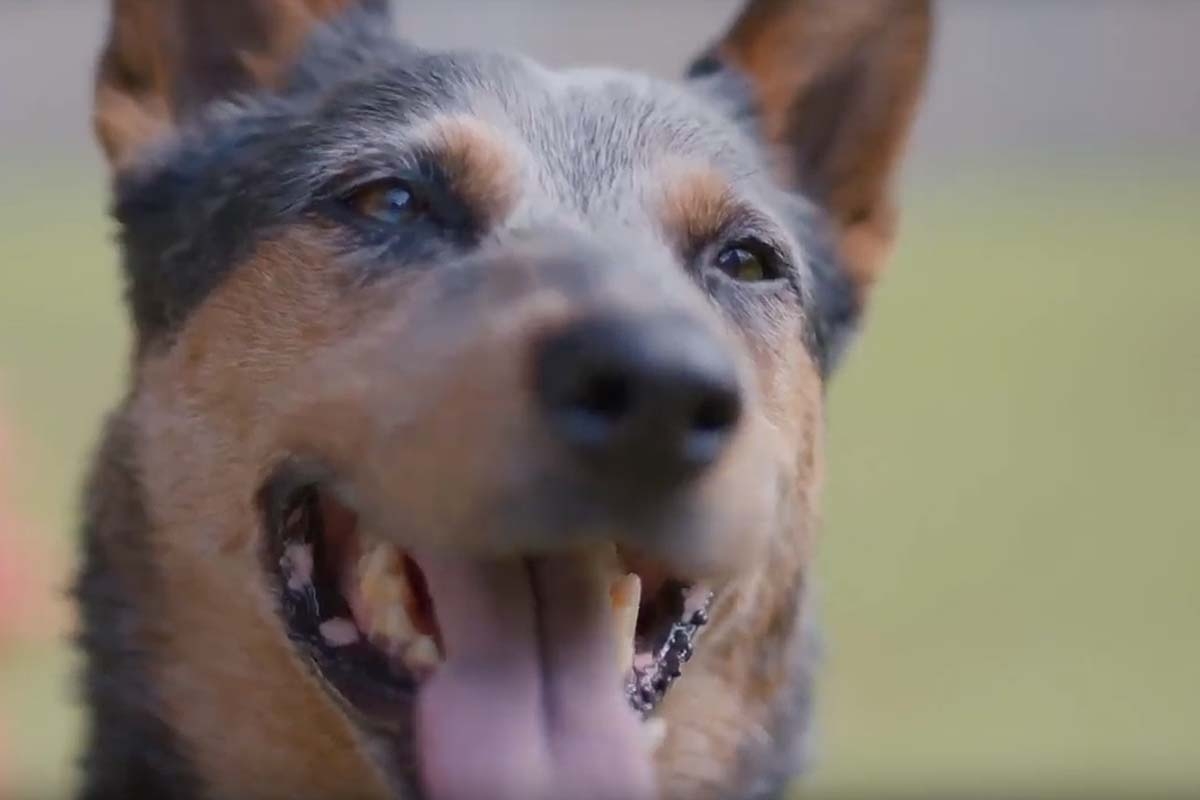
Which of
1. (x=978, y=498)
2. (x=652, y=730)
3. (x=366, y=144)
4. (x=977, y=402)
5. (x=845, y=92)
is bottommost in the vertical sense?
(x=652, y=730)

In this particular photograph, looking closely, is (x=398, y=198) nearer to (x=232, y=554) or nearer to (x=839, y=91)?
(x=232, y=554)

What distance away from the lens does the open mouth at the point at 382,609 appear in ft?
6.14

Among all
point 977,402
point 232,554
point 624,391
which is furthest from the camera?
point 977,402

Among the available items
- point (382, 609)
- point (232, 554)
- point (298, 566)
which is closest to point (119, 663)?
point (232, 554)

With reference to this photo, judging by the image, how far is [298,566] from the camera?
1.97 metres

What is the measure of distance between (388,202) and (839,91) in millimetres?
902

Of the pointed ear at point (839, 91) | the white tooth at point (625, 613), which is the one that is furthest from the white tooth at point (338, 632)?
the pointed ear at point (839, 91)

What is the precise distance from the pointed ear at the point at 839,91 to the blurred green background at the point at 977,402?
1041 mm

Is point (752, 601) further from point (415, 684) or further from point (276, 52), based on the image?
point (276, 52)

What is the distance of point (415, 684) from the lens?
6.09ft

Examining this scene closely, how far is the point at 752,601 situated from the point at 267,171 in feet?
3.02

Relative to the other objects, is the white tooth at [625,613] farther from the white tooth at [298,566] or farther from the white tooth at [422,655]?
the white tooth at [298,566]

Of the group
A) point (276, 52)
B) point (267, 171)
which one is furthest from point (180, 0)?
point (267, 171)

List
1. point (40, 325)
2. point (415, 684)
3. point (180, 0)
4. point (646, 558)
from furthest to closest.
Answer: point (40, 325) < point (180, 0) < point (415, 684) < point (646, 558)
